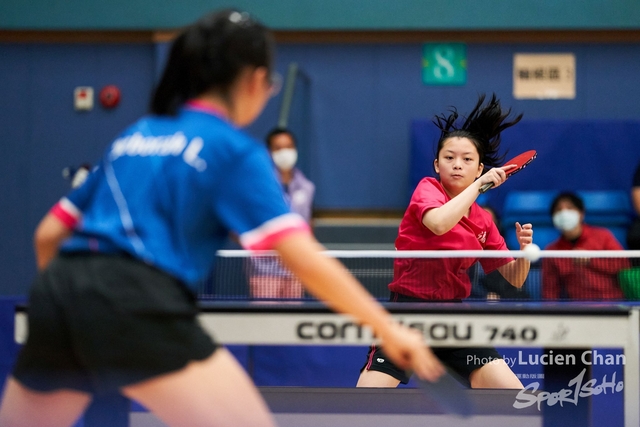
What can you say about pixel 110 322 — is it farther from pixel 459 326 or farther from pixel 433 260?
pixel 433 260

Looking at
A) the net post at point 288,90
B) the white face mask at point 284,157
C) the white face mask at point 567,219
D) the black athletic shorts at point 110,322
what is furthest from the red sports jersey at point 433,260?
the net post at point 288,90

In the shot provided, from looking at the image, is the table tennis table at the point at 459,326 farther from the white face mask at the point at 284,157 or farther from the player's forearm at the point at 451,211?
the white face mask at the point at 284,157

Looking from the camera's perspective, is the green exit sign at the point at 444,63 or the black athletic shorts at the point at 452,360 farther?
the green exit sign at the point at 444,63

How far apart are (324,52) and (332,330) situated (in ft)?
19.3

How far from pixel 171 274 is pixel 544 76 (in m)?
6.68

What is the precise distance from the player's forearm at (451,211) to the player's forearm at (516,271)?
1.13ft

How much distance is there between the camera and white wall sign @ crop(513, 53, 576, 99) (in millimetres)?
7648

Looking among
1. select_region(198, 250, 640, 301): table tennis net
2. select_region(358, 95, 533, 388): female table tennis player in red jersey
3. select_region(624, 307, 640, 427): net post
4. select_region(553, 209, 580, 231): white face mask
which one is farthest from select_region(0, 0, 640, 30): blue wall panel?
select_region(624, 307, 640, 427): net post

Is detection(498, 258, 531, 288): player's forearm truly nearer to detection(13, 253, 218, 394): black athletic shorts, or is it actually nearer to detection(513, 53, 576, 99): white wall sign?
detection(13, 253, 218, 394): black athletic shorts

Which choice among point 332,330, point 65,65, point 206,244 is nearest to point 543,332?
point 332,330

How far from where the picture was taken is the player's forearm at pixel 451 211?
2.98 meters

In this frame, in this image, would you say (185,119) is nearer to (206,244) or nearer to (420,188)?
(206,244)

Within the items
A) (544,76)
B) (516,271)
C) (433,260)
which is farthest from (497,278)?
(544,76)

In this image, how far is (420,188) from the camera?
3225 mm
